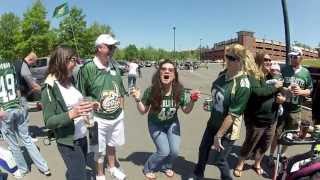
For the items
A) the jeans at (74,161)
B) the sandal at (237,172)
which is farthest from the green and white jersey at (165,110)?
the jeans at (74,161)

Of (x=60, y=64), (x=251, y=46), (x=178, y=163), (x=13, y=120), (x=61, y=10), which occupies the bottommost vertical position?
(x=178, y=163)

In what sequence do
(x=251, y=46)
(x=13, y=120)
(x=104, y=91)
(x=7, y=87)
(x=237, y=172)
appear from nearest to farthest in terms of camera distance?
1. (x=104, y=91)
2. (x=7, y=87)
3. (x=13, y=120)
4. (x=237, y=172)
5. (x=251, y=46)

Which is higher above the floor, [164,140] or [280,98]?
[280,98]

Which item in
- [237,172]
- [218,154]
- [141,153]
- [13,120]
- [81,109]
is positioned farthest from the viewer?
[141,153]

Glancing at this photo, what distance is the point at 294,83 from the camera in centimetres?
627

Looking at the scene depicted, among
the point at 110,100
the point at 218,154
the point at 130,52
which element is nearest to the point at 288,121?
the point at 218,154

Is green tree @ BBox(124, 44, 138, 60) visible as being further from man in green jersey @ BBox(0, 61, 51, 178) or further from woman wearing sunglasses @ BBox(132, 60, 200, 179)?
woman wearing sunglasses @ BBox(132, 60, 200, 179)

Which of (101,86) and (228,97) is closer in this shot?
(228,97)

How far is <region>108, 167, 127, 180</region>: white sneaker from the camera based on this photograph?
6086mm

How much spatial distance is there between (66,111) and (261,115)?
3.20 metres

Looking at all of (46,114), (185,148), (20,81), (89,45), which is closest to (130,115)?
(185,148)

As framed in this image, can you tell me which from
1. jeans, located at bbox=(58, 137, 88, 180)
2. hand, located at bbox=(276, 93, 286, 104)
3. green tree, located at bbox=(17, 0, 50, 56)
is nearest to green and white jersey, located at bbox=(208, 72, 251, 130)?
hand, located at bbox=(276, 93, 286, 104)

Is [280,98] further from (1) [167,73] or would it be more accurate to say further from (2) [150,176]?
(2) [150,176]

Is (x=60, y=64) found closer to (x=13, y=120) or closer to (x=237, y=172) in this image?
(x=13, y=120)
